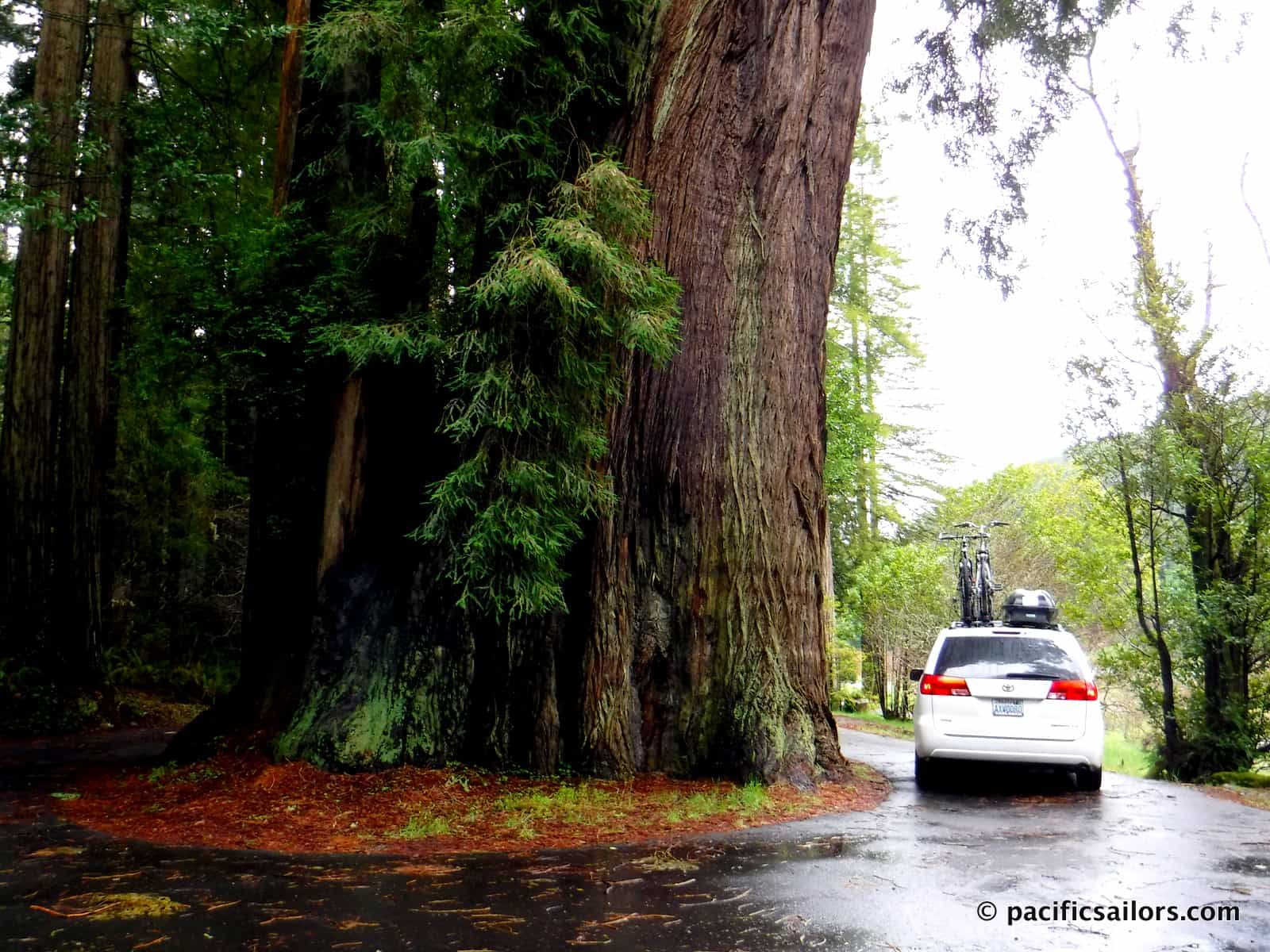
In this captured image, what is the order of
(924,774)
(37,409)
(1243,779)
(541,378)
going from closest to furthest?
(541,378)
(924,774)
(1243,779)
(37,409)

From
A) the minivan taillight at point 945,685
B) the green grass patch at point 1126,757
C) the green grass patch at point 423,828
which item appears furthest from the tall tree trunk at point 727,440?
the green grass patch at point 1126,757

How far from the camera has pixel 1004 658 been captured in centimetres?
917

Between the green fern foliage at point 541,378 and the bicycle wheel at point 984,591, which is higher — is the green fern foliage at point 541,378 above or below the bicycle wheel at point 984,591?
above

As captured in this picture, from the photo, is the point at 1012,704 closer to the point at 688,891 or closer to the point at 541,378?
the point at 688,891

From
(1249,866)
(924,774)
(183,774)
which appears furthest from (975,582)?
(183,774)

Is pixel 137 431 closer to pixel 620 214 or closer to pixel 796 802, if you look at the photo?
pixel 620 214

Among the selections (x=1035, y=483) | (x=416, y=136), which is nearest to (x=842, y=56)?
(x=416, y=136)

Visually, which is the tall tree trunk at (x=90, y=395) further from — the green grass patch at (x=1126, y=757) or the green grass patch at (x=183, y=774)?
the green grass patch at (x=1126, y=757)

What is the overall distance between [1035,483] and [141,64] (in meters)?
28.6

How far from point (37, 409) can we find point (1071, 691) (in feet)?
45.7

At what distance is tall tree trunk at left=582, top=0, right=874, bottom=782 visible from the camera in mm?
8656

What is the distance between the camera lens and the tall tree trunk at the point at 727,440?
28.4 feet

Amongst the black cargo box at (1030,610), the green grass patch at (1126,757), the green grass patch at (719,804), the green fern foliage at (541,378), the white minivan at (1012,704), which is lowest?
the green grass patch at (1126,757)

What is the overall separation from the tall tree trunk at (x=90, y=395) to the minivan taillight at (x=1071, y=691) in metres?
13.1
